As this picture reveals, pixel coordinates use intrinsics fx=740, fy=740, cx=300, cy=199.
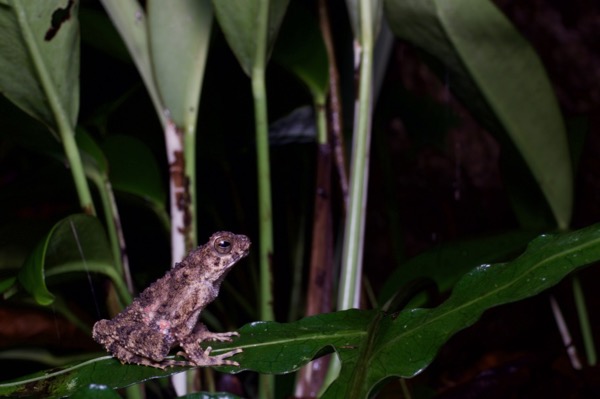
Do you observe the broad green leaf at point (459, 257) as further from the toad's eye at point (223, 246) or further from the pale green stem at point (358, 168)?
the toad's eye at point (223, 246)

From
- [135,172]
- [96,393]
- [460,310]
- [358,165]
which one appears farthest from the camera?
[135,172]

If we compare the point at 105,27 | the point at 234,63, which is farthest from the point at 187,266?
the point at 234,63

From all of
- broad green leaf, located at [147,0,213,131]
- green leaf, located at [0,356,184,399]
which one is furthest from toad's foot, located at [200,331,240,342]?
broad green leaf, located at [147,0,213,131]

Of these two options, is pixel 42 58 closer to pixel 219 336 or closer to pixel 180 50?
pixel 180 50

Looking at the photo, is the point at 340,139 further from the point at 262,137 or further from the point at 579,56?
the point at 579,56

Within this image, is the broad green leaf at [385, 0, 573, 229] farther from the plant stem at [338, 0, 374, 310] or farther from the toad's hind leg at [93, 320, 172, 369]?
the toad's hind leg at [93, 320, 172, 369]

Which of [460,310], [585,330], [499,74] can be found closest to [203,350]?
[460,310]
